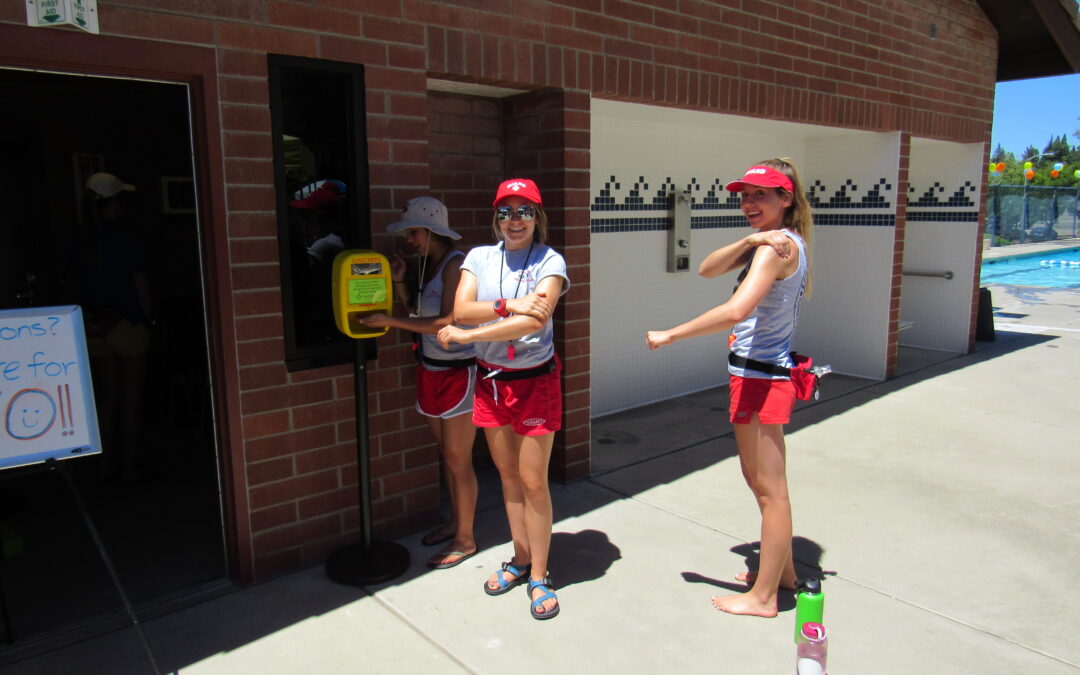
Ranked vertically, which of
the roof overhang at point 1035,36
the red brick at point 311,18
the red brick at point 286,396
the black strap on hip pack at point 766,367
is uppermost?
the roof overhang at point 1035,36

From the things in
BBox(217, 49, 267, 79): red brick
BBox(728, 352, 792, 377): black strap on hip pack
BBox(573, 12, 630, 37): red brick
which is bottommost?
BBox(728, 352, 792, 377): black strap on hip pack

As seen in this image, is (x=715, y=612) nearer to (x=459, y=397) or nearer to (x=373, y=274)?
(x=459, y=397)

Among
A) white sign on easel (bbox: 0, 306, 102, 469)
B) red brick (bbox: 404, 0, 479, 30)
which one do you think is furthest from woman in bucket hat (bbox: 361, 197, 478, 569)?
white sign on easel (bbox: 0, 306, 102, 469)

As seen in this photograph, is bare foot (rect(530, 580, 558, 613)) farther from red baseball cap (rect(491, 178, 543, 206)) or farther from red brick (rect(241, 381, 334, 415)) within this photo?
red baseball cap (rect(491, 178, 543, 206))

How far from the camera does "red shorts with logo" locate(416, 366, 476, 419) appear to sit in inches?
149

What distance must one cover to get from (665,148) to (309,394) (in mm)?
4356

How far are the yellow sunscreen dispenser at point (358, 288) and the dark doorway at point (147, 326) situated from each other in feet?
3.96

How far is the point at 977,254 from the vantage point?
905 cm

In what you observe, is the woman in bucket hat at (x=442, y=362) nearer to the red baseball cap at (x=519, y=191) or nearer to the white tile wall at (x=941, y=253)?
the red baseball cap at (x=519, y=191)

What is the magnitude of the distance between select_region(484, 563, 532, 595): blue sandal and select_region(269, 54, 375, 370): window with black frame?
1.24m

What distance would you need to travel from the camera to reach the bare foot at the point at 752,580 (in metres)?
3.63

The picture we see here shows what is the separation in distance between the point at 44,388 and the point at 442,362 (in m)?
1.63

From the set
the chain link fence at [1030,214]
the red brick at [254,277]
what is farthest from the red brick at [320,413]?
the chain link fence at [1030,214]

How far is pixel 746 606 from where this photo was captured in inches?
135
